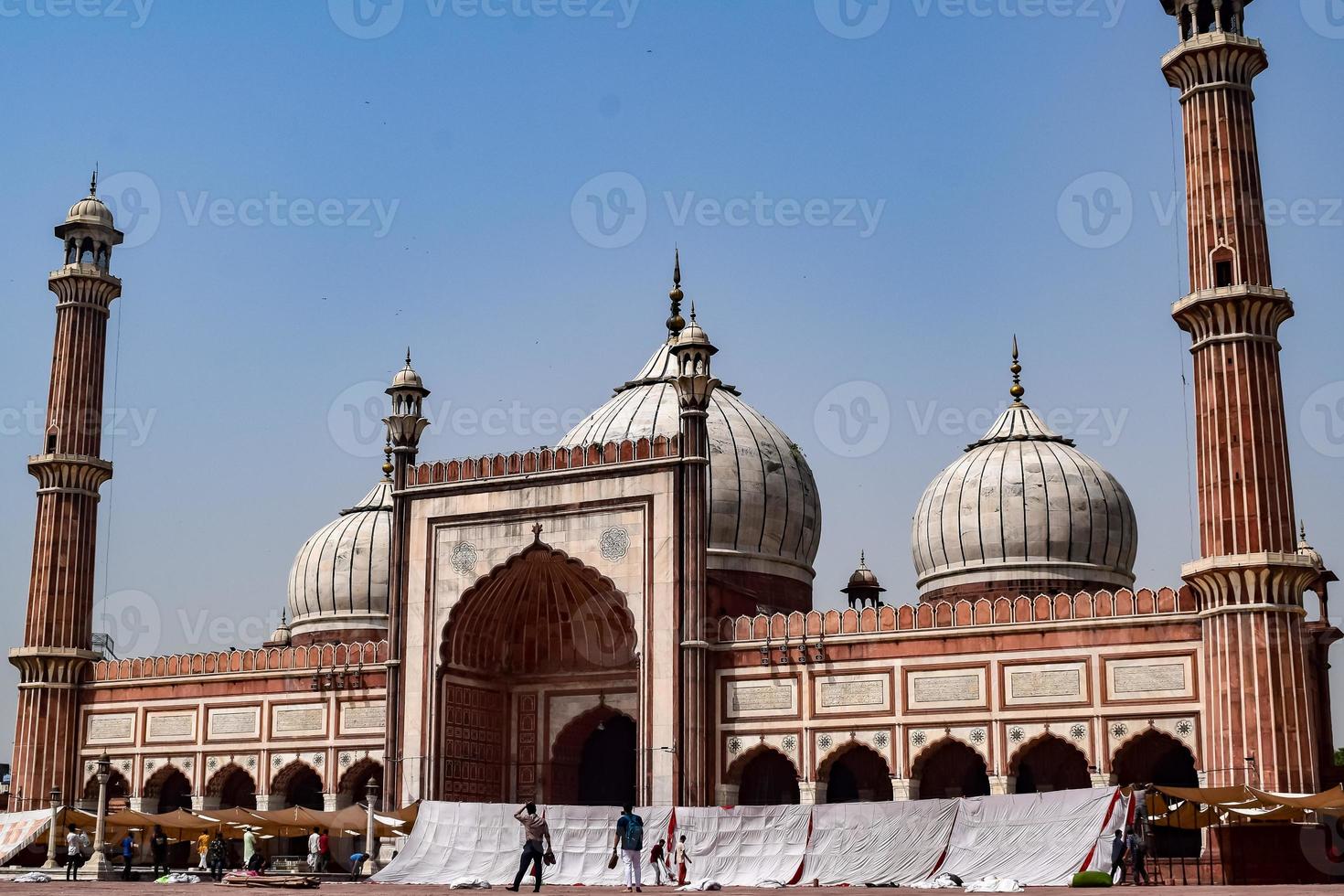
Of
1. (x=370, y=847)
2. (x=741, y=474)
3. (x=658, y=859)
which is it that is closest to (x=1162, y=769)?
(x=658, y=859)

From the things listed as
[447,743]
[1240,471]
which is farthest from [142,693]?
[1240,471]

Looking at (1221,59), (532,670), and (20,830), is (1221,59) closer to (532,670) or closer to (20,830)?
(532,670)

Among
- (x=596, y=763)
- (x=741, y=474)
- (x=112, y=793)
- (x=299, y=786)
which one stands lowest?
(x=112, y=793)

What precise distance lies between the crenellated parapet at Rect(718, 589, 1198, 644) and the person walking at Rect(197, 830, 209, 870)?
8.70 meters

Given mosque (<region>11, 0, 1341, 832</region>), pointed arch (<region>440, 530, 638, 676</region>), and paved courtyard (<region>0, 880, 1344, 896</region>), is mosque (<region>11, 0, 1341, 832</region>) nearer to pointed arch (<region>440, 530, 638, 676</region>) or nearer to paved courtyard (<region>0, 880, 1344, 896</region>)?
pointed arch (<region>440, 530, 638, 676</region>)

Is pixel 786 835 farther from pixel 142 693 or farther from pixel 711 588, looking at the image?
pixel 142 693

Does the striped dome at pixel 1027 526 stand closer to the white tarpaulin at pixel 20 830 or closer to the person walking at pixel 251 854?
the person walking at pixel 251 854

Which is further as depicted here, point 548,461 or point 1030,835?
point 548,461

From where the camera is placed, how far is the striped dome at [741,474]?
29.0m

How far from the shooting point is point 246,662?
95.9 feet

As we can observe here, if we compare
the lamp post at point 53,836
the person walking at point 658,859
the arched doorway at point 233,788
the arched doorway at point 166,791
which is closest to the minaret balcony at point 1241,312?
the person walking at point 658,859

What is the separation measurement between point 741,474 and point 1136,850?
12.3 m

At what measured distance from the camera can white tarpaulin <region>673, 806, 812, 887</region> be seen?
20.2 metres

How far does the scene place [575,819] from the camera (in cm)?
2177
